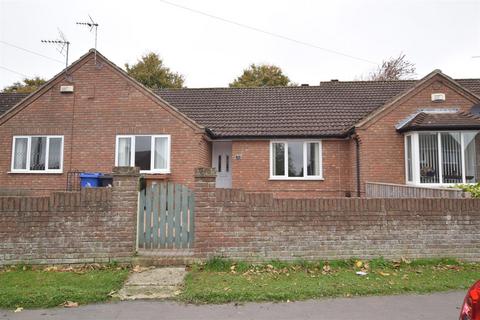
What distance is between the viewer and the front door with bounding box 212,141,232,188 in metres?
15.1

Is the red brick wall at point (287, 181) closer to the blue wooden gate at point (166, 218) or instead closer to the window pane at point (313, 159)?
the window pane at point (313, 159)

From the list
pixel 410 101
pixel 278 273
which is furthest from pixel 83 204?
pixel 410 101

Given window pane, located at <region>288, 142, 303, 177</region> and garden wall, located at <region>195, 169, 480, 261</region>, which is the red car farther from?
window pane, located at <region>288, 142, 303, 177</region>

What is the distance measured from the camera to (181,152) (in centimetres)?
1307

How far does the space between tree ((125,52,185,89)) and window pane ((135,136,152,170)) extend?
78.8 feet

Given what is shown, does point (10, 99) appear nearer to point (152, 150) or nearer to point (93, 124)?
point (93, 124)

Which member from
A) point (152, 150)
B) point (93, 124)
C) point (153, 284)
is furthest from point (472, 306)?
point (93, 124)

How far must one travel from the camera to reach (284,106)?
631 inches

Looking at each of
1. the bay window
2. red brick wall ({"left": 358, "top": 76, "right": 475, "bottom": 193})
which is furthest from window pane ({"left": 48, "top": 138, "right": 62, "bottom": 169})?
red brick wall ({"left": 358, "top": 76, "right": 475, "bottom": 193})

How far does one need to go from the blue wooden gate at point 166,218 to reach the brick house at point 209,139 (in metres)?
6.07

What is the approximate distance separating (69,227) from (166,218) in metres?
1.82

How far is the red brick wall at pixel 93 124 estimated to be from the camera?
13.2m

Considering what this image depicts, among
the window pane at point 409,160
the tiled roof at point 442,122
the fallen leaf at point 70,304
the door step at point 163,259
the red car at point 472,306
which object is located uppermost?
the tiled roof at point 442,122

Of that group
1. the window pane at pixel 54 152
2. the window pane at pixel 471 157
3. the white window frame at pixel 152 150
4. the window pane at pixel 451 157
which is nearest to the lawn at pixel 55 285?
the white window frame at pixel 152 150
